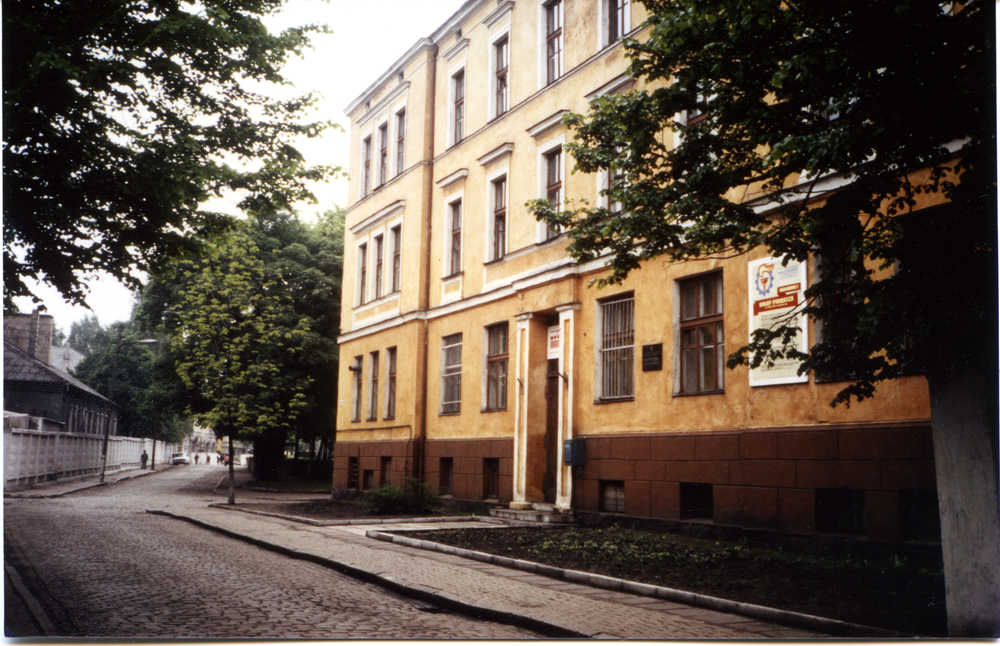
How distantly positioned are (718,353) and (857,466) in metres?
2.79

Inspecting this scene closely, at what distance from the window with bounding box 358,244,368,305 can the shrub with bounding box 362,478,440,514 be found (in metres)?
6.38

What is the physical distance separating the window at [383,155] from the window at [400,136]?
8.7 inches

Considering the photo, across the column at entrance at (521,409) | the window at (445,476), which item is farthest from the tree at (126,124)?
the window at (445,476)

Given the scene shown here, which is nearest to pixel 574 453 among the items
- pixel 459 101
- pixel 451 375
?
pixel 451 375

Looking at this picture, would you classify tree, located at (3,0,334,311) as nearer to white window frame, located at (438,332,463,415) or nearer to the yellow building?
the yellow building

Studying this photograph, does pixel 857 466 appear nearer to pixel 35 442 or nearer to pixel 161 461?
pixel 35 442

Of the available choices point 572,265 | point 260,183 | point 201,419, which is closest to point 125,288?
point 260,183

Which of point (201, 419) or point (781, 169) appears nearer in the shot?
point (781, 169)

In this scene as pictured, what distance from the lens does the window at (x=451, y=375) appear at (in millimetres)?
16844

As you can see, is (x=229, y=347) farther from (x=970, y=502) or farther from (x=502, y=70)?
(x=970, y=502)

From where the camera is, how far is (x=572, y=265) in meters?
13.5

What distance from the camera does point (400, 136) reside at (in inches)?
669

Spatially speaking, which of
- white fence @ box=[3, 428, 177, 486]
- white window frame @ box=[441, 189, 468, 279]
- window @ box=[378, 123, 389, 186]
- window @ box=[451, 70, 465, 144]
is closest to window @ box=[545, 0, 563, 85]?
window @ box=[451, 70, 465, 144]

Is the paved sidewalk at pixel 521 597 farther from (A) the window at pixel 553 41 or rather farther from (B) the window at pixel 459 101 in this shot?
(B) the window at pixel 459 101
